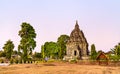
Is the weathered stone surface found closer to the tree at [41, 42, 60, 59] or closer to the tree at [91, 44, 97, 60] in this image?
the tree at [91, 44, 97, 60]

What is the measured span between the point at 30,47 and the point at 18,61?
5.55 m

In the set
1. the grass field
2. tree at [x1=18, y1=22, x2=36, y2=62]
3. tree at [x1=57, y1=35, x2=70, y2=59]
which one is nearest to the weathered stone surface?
tree at [x1=57, y1=35, x2=70, y2=59]

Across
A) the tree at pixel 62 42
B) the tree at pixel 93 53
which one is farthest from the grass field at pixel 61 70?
the tree at pixel 62 42

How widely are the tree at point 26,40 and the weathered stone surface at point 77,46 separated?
17.8 m

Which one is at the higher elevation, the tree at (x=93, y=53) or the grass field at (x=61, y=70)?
the tree at (x=93, y=53)

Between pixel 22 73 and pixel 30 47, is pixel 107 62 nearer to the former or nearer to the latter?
pixel 30 47

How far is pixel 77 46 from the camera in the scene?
281 ft

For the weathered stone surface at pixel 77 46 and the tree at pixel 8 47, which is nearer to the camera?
the weathered stone surface at pixel 77 46

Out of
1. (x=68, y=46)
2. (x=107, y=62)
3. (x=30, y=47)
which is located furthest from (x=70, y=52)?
(x=107, y=62)

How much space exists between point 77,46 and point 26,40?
21518 millimetres

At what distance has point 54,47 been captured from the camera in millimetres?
116500

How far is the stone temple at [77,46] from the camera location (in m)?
85.6

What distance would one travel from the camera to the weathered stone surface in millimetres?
85562

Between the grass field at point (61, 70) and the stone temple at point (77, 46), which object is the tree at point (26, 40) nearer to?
the stone temple at point (77, 46)
